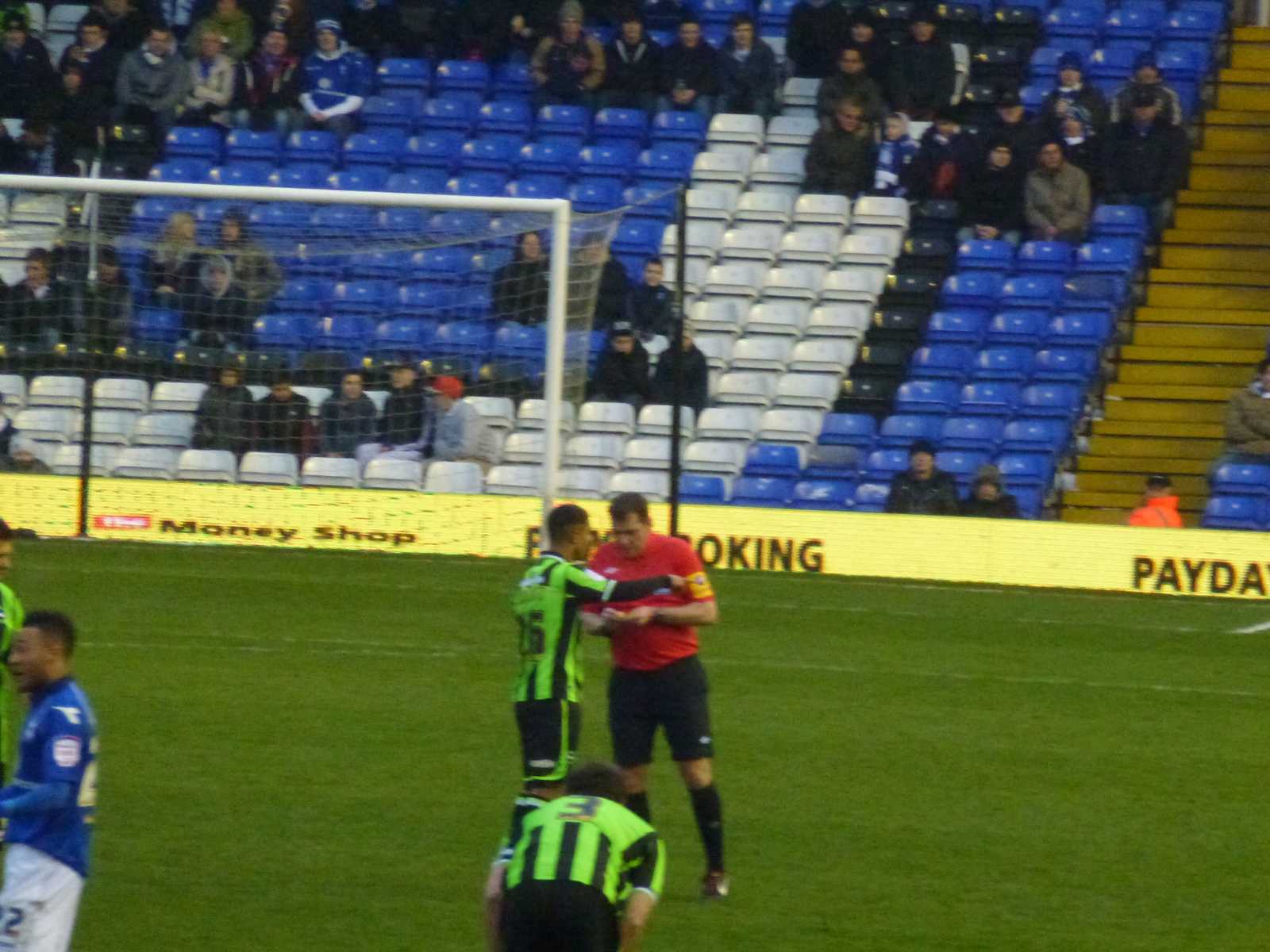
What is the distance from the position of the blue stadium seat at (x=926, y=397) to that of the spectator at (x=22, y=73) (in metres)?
9.96

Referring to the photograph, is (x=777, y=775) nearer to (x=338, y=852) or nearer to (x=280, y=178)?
(x=338, y=852)

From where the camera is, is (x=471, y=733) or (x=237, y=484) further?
(x=237, y=484)

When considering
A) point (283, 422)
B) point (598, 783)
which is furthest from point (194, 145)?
point (598, 783)

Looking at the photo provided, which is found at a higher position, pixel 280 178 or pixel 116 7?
pixel 116 7

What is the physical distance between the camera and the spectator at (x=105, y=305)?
18.3 metres

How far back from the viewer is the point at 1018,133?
20891 millimetres

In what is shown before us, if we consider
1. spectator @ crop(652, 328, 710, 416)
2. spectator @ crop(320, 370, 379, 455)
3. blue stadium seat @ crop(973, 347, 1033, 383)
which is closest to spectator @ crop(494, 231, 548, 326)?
spectator @ crop(652, 328, 710, 416)

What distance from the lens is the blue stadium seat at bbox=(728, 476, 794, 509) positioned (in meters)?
19.6

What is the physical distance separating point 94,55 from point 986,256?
1002 cm

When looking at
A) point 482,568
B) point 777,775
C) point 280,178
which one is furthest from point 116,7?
point 777,775

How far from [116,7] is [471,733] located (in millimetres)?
14843

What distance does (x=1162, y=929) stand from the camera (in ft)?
27.4

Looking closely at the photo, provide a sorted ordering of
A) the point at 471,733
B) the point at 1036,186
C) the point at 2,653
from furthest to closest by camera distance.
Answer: the point at 1036,186, the point at 471,733, the point at 2,653

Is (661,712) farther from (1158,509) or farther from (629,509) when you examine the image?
(1158,509)
